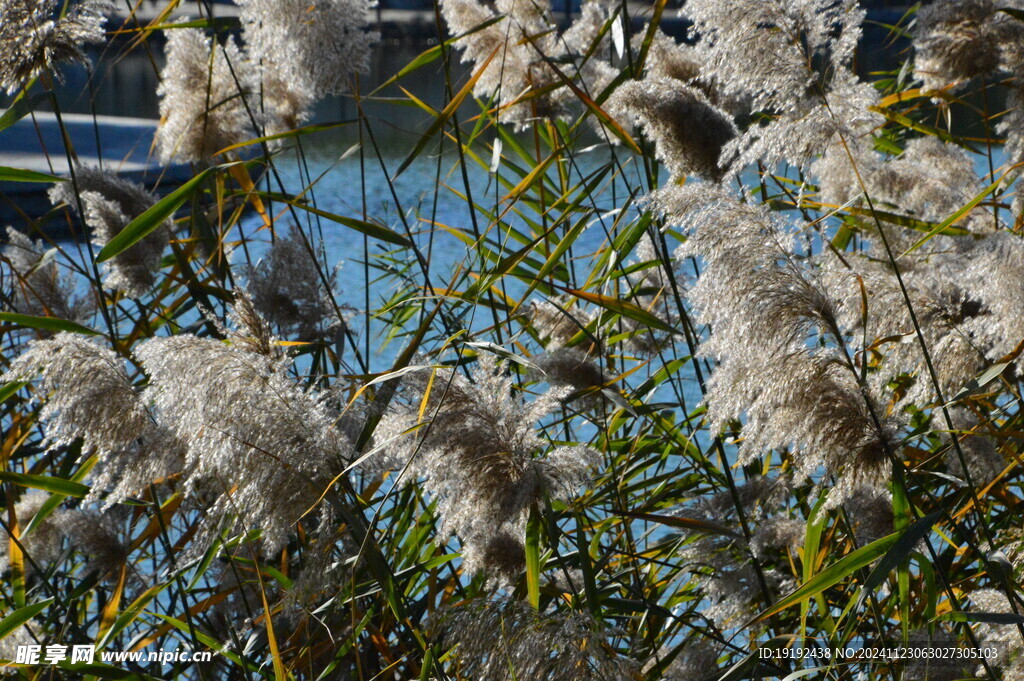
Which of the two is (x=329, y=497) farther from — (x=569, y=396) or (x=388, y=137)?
(x=388, y=137)

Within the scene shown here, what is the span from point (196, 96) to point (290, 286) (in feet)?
1.75

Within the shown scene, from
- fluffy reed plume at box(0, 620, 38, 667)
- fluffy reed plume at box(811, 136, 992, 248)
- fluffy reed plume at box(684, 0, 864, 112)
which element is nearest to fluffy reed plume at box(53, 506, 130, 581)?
fluffy reed plume at box(0, 620, 38, 667)

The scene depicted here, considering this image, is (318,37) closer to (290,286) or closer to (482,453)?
(290,286)

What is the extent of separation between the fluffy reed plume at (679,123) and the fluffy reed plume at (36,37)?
0.81 metres

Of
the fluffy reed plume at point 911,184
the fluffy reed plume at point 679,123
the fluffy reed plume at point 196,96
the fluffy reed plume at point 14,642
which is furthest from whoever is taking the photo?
the fluffy reed plume at point 196,96

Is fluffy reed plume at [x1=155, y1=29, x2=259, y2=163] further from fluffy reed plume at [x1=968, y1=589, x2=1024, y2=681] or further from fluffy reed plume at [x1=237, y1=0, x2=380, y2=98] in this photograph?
fluffy reed plume at [x1=968, y1=589, x2=1024, y2=681]

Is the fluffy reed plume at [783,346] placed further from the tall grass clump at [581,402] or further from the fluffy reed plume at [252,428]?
the fluffy reed plume at [252,428]

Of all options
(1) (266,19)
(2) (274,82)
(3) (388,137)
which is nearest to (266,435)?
(1) (266,19)

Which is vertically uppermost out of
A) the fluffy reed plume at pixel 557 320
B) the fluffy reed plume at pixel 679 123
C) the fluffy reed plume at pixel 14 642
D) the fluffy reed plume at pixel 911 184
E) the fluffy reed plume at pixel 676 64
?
the fluffy reed plume at pixel 676 64

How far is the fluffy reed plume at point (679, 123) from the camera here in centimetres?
128

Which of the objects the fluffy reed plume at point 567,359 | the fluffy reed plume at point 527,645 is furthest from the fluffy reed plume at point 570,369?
the fluffy reed plume at point 527,645

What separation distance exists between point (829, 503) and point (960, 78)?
34.7 inches

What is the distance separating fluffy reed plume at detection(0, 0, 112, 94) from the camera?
1.40 metres

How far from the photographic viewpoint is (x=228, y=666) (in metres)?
1.81
